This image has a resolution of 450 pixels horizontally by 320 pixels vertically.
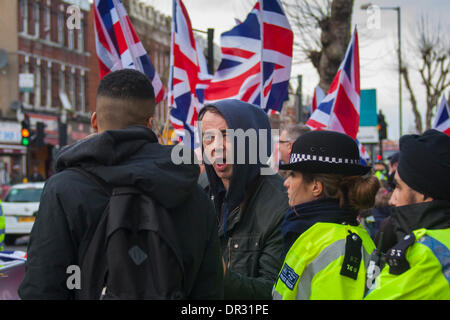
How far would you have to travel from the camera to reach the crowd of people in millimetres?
1957

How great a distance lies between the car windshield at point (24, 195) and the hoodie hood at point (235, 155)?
1260cm

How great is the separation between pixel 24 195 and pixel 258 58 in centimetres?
1040

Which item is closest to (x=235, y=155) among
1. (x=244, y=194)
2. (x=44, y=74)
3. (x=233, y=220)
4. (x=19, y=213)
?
(x=244, y=194)

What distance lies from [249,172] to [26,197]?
13.2 meters

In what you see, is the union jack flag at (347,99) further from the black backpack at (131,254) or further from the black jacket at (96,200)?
the black backpack at (131,254)

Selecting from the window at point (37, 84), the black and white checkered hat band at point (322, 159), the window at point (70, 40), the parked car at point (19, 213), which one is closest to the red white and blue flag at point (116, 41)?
the black and white checkered hat band at point (322, 159)

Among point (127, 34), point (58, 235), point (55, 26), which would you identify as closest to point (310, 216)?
point (58, 235)

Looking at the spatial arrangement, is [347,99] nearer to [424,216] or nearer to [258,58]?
[258,58]

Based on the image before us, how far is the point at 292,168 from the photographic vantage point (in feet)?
9.80

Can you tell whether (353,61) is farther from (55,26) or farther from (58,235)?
(55,26)

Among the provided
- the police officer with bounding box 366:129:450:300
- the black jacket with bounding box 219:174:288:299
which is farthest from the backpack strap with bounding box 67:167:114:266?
the police officer with bounding box 366:129:450:300

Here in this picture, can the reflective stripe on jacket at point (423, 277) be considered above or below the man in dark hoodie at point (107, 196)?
below

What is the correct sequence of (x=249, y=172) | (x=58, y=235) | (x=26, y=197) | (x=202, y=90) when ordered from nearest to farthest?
(x=58, y=235)
(x=249, y=172)
(x=202, y=90)
(x=26, y=197)

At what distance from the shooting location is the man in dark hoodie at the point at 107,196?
1954 mm
